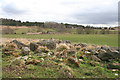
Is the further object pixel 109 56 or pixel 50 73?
pixel 109 56

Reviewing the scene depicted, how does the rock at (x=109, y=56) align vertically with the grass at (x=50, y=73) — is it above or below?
above

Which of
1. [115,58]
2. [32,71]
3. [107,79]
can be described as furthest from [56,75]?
[115,58]

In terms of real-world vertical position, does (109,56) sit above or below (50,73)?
above

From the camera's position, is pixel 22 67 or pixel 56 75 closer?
pixel 56 75

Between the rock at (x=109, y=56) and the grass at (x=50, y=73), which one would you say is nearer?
the grass at (x=50, y=73)

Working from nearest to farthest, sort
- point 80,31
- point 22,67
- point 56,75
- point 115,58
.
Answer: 1. point 56,75
2. point 22,67
3. point 115,58
4. point 80,31

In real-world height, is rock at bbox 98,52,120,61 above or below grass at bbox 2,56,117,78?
above

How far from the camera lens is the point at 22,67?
6.69 meters

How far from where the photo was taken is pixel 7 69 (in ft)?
20.9

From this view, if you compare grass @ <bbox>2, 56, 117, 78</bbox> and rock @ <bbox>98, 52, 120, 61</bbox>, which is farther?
rock @ <bbox>98, 52, 120, 61</bbox>

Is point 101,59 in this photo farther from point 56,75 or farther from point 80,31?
point 80,31

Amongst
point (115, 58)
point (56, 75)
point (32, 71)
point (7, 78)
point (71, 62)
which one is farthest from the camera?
point (115, 58)

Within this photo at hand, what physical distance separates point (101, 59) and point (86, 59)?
986 mm

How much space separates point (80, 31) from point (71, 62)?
62.9 m
